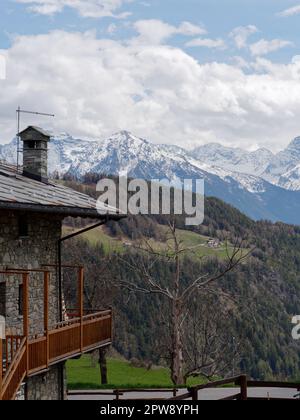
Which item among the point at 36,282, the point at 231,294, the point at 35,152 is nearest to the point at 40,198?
the point at 36,282

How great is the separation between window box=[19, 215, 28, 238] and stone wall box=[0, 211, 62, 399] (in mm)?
116

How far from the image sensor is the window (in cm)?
1944

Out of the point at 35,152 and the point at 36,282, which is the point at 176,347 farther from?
the point at 36,282

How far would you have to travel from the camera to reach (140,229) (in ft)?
520

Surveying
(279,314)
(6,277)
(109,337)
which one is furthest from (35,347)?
(279,314)

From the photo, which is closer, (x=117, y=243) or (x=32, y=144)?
(x=32, y=144)

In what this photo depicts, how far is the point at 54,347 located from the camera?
19.0 meters

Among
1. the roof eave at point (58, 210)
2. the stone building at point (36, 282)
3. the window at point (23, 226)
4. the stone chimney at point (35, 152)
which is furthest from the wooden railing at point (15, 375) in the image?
the stone chimney at point (35, 152)

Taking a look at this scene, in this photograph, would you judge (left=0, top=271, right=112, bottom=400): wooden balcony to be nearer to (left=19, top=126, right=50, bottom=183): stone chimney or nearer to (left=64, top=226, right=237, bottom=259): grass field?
(left=19, top=126, right=50, bottom=183): stone chimney

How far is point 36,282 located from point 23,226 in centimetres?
182
